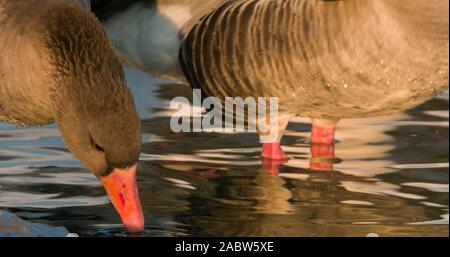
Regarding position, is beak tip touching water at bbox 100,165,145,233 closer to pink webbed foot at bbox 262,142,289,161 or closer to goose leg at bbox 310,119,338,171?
pink webbed foot at bbox 262,142,289,161

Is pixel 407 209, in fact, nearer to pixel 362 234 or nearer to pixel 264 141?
pixel 362 234

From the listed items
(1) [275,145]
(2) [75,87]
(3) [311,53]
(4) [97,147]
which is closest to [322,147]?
(1) [275,145]

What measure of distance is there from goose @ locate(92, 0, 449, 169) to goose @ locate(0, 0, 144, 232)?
8.43ft

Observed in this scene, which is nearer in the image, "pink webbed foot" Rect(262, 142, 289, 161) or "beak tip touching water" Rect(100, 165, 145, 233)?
"beak tip touching water" Rect(100, 165, 145, 233)

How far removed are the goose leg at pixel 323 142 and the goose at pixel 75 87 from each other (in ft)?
10.1

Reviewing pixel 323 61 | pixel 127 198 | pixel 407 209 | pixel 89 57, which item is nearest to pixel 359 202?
pixel 407 209

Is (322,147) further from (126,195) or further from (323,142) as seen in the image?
(126,195)

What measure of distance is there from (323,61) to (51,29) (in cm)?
294

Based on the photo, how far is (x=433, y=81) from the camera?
10195mm

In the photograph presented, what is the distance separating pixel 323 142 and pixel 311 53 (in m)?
1.34

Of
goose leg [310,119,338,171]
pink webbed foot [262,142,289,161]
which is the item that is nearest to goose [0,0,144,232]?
pink webbed foot [262,142,289,161]

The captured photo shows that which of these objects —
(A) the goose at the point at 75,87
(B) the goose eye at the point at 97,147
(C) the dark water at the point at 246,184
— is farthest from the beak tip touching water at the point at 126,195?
(C) the dark water at the point at 246,184

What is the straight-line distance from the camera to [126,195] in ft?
26.5

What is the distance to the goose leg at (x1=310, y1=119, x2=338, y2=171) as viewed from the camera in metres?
11.0
